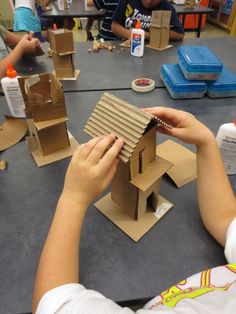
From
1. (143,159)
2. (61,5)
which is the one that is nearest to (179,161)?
(143,159)

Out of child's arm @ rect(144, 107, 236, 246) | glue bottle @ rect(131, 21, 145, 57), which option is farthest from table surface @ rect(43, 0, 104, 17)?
child's arm @ rect(144, 107, 236, 246)

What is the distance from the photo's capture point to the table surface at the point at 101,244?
1.71ft

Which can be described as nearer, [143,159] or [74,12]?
[143,159]

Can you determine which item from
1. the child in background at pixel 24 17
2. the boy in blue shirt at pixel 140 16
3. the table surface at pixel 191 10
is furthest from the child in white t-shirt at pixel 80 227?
the table surface at pixel 191 10

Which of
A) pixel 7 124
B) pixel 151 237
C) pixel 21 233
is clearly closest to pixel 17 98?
pixel 7 124

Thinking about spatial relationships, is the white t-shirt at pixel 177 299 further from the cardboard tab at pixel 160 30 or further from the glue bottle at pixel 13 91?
the cardboard tab at pixel 160 30

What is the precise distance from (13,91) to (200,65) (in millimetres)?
792

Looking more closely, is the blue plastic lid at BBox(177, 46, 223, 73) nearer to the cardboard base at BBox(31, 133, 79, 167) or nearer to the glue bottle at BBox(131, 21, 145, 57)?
the glue bottle at BBox(131, 21, 145, 57)

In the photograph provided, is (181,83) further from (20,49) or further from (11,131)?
(20,49)

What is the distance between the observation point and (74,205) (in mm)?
542

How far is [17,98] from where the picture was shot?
96 centimetres

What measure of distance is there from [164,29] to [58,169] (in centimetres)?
130

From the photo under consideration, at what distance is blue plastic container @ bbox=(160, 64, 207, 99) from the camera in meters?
1.13

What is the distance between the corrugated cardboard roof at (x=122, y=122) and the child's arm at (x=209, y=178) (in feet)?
0.48
